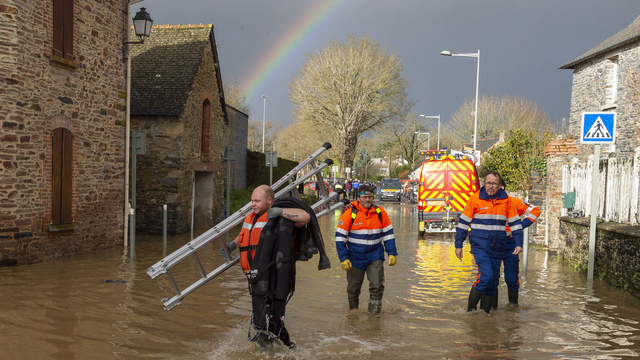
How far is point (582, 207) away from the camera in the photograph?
43.0 ft

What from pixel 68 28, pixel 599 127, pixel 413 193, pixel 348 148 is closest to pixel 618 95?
pixel 599 127

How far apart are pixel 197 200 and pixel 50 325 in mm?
15633

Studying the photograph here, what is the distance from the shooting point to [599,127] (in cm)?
1064

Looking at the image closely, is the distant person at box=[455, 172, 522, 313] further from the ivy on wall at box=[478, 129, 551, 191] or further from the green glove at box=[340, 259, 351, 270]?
the ivy on wall at box=[478, 129, 551, 191]

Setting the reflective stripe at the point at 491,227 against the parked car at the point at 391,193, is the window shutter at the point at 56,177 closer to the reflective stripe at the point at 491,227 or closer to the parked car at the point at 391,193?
the reflective stripe at the point at 491,227

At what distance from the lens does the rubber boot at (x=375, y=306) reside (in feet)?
26.3

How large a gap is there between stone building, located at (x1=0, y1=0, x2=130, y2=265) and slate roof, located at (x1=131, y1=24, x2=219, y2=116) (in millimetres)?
3696

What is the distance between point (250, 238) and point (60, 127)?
865cm

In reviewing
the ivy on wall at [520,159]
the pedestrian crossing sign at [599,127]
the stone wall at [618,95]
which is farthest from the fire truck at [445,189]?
the stone wall at [618,95]

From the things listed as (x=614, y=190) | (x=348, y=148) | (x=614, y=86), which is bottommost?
(x=614, y=190)

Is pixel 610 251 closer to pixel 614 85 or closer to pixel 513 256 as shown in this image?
pixel 513 256

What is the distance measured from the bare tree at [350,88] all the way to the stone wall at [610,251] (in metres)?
35.7

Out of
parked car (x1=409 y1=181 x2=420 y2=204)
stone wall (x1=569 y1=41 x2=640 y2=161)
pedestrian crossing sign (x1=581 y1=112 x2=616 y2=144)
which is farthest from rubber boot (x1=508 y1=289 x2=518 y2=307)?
parked car (x1=409 y1=181 x2=420 y2=204)

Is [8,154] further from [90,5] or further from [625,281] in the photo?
[625,281]
